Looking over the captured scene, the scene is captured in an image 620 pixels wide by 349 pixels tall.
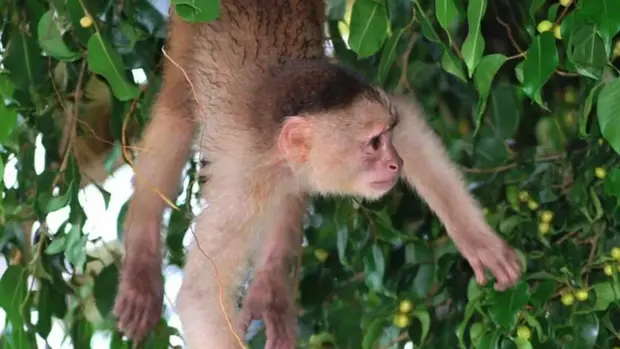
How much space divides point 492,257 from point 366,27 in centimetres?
39

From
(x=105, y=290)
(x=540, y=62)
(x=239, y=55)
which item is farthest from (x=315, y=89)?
(x=105, y=290)

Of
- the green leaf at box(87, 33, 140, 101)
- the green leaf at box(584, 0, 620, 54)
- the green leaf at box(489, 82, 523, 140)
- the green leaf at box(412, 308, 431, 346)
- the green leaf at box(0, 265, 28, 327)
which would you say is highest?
the green leaf at box(584, 0, 620, 54)

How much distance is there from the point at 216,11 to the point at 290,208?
0.60 meters

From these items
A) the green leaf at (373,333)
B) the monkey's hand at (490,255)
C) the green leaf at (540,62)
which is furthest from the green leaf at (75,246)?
the green leaf at (540,62)

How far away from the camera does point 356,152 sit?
127cm

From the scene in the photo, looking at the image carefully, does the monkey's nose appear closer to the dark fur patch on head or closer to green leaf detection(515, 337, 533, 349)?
the dark fur patch on head

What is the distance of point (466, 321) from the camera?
3.73ft

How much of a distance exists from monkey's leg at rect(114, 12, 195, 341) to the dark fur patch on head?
0.63ft

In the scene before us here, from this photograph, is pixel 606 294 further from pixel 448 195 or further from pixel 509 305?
pixel 448 195

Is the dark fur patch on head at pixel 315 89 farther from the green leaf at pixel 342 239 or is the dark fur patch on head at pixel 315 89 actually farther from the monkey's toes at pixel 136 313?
the monkey's toes at pixel 136 313

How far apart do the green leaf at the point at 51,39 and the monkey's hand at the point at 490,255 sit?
0.62 metres

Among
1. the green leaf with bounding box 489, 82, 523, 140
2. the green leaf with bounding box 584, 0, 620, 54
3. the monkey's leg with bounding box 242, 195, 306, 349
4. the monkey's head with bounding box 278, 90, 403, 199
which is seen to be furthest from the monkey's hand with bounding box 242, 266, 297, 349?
the green leaf with bounding box 584, 0, 620, 54

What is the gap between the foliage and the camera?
110 centimetres

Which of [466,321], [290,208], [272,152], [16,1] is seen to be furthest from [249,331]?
[16,1]
